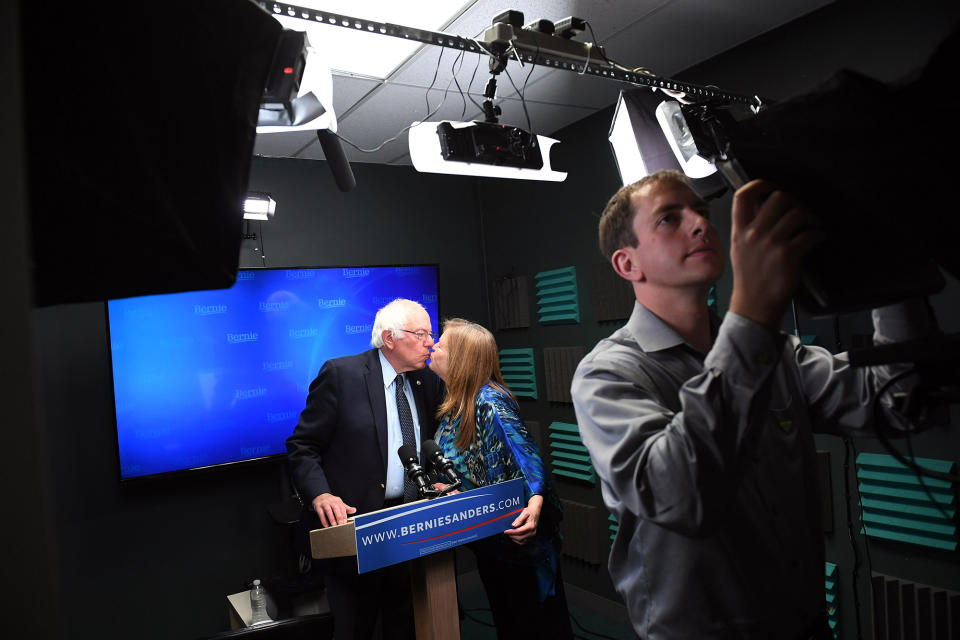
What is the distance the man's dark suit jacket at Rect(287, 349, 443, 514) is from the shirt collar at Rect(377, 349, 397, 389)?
0.07 m

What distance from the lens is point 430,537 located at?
215cm

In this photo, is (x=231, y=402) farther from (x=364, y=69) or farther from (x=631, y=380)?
(x=631, y=380)

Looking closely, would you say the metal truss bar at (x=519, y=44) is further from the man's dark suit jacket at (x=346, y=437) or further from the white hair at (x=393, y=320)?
the man's dark suit jacket at (x=346, y=437)

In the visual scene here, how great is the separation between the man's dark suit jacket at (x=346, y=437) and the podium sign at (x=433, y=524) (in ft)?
2.47

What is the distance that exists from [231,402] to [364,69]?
208 centimetres

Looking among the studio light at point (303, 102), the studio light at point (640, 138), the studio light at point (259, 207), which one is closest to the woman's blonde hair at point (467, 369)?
the studio light at point (640, 138)

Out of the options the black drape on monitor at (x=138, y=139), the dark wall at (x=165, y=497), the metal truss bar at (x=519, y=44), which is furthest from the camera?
the dark wall at (x=165, y=497)

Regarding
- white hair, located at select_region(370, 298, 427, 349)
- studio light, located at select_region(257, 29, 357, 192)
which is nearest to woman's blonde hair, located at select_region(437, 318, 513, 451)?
white hair, located at select_region(370, 298, 427, 349)

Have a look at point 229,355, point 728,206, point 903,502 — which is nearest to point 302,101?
point 728,206

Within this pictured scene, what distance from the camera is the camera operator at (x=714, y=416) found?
0.94 meters

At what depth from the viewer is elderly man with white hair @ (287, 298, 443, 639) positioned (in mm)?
2746

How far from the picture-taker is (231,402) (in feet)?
12.1

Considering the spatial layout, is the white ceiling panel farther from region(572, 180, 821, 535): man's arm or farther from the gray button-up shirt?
region(572, 180, 821, 535): man's arm

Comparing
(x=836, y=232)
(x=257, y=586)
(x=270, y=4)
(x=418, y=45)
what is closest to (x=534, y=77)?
(x=418, y=45)
